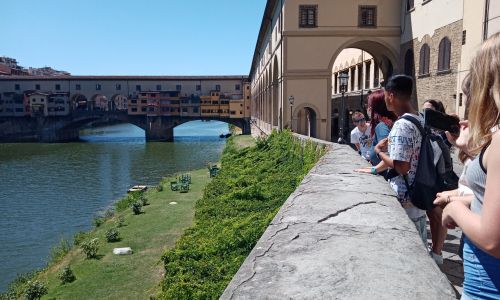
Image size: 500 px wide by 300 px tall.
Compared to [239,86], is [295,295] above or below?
below

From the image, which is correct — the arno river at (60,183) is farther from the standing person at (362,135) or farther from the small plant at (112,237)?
the standing person at (362,135)

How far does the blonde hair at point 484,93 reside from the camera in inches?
56.7

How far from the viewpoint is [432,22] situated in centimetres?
1834

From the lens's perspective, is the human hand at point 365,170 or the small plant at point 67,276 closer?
the human hand at point 365,170

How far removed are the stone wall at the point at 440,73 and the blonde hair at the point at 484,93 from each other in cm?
1658

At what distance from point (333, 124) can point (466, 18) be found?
52.3ft

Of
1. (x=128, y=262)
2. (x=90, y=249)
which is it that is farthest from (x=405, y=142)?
(x=90, y=249)

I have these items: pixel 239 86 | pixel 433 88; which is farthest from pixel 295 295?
pixel 239 86

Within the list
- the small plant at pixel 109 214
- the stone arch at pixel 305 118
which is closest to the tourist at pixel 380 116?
the small plant at pixel 109 214

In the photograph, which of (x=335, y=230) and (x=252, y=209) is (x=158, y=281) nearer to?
(x=252, y=209)

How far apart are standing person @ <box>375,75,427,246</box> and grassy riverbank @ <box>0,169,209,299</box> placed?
701cm

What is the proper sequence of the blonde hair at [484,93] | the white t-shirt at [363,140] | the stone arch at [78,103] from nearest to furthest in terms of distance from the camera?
the blonde hair at [484,93]
the white t-shirt at [363,140]
the stone arch at [78,103]

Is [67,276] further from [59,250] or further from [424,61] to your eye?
[424,61]

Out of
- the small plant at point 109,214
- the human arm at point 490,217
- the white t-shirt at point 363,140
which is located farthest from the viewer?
the small plant at point 109,214
